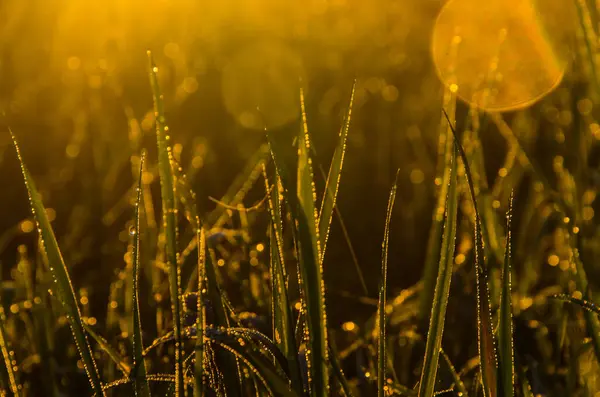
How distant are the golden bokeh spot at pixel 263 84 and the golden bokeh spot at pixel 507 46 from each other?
69cm

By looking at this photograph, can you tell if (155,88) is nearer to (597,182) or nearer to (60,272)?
(60,272)

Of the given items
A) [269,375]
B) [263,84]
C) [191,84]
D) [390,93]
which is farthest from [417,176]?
[269,375]

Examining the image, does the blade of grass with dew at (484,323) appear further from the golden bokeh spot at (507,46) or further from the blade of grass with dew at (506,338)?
the golden bokeh spot at (507,46)

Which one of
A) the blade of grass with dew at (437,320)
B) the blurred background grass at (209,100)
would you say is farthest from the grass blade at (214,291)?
the blurred background grass at (209,100)

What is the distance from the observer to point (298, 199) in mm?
699

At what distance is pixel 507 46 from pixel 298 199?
3.04m

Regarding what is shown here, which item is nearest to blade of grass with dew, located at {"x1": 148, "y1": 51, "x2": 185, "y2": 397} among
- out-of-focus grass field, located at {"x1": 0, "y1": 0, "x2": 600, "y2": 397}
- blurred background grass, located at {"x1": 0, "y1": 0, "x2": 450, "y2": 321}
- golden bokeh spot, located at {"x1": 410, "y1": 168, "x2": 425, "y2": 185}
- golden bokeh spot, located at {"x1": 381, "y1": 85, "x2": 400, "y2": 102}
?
out-of-focus grass field, located at {"x1": 0, "y1": 0, "x2": 600, "y2": 397}

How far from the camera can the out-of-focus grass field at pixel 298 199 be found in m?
0.77

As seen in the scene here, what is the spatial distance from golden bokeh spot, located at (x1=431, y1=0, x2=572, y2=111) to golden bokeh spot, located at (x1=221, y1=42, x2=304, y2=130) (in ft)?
2.27

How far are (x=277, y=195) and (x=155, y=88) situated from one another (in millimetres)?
204

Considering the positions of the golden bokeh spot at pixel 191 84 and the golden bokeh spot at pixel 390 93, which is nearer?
the golden bokeh spot at pixel 191 84

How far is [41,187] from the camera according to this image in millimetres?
2422

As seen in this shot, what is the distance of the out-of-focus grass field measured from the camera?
774mm

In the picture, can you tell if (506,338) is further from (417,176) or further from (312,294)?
(417,176)
